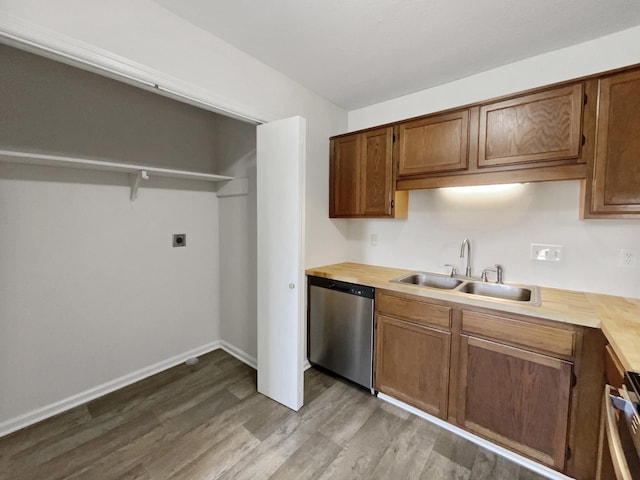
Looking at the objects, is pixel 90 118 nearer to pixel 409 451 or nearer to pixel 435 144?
pixel 435 144

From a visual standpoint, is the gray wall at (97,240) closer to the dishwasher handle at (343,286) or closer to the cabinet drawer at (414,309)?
the dishwasher handle at (343,286)

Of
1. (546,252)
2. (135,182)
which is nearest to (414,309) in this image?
(546,252)

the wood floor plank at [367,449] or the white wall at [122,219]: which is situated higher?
the white wall at [122,219]

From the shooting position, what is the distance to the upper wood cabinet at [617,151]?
1399 millimetres

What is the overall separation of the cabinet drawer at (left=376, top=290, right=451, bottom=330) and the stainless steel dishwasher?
0.10 metres

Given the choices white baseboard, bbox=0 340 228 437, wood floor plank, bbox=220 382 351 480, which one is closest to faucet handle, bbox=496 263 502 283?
wood floor plank, bbox=220 382 351 480

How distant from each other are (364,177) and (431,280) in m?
1.06

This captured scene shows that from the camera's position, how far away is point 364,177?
7.98 ft

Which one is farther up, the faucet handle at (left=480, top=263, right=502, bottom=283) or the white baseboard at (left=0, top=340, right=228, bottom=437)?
the faucet handle at (left=480, top=263, right=502, bottom=283)

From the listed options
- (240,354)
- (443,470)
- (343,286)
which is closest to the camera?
(443,470)

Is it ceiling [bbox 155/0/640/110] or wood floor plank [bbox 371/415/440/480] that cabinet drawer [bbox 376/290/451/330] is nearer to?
wood floor plank [bbox 371/415/440/480]

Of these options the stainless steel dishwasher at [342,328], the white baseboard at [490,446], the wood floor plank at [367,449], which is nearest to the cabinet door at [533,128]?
the stainless steel dishwasher at [342,328]

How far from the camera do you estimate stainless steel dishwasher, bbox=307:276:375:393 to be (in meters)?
2.15

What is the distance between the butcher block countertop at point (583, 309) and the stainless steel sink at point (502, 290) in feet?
0.32
